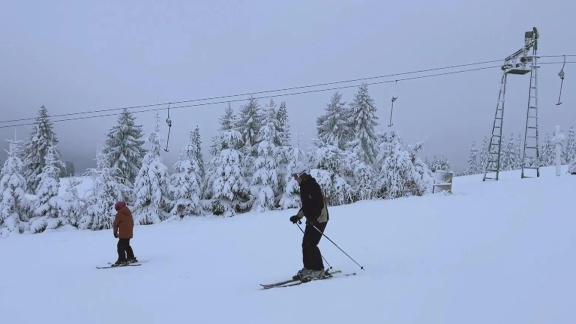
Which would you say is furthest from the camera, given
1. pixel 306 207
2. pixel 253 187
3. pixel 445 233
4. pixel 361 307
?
pixel 253 187

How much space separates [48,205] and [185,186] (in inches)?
382

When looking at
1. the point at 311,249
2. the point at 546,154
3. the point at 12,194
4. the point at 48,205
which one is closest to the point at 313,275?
the point at 311,249

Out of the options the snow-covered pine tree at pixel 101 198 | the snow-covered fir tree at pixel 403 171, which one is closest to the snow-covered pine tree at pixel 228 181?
the snow-covered pine tree at pixel 101 198

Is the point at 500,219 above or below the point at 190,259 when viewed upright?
above

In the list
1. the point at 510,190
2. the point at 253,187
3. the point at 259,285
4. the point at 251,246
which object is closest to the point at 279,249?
the point at 251,246

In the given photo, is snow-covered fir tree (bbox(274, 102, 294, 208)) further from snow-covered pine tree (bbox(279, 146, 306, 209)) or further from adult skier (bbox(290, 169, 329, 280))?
adult skier (bbox(290, 169, 329, 280))

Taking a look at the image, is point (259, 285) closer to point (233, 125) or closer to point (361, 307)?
point (361, 307)

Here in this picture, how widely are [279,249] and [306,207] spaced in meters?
4.79

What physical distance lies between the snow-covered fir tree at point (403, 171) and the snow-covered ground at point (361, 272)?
8772mm

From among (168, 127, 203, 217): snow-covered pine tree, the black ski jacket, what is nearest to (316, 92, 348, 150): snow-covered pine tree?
(168, 127, 203, 217): snow-covered pine tree

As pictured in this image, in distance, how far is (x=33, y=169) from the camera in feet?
114

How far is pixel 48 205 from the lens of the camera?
27.8m

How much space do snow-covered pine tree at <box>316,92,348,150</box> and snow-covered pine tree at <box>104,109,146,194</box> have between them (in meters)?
17.2

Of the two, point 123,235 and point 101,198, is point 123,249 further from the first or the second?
point 101,198
